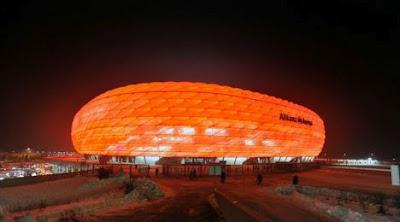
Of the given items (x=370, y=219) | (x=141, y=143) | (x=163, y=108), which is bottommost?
(x=370, y=219)

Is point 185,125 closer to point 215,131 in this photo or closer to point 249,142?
point 215,131

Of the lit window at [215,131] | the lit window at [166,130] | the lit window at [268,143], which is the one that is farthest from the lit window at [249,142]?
the lit window at [166,130]

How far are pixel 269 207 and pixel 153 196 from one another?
7.03 meters

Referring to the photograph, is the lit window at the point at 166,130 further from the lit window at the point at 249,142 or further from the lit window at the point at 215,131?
the lit window at the point at 249,142

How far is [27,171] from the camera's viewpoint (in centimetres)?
5828

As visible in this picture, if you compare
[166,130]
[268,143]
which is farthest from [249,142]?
[166,130]

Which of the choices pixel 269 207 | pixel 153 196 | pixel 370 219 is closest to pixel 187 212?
pixel 269 207

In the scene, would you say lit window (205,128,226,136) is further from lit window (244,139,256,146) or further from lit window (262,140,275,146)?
lit window (262,140,275,146)

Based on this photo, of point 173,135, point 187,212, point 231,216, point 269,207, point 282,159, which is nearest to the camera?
point 231,216

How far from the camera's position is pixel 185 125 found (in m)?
57.4

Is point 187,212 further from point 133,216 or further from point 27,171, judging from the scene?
point 27,171

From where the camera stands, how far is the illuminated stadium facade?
5731 cm

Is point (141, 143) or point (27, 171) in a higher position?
point (141, 143)

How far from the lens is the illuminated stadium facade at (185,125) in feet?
188
